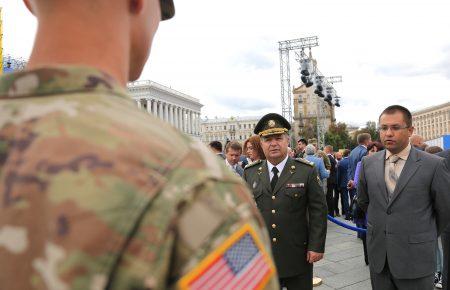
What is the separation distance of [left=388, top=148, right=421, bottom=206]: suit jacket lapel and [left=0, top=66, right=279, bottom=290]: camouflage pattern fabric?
104 inches

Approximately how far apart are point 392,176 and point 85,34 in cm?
295

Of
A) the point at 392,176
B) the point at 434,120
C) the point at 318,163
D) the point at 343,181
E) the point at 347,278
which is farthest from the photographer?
the point at 434,120

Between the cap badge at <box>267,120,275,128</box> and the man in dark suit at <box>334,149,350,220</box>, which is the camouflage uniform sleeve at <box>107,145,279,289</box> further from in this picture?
the man in dark suit at <box>334,149,350,220</box>

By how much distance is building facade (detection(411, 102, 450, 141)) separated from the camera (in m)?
111

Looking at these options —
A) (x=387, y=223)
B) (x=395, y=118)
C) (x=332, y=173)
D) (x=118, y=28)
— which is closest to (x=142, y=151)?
(x=118, y=28)

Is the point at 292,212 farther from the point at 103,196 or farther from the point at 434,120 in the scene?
the point at 434,120

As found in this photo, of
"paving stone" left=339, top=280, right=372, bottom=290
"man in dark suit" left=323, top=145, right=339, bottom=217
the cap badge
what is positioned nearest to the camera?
the cap badge

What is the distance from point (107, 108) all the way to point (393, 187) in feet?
9.57

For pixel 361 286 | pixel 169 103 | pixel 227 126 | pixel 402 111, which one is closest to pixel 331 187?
pixel 361 286

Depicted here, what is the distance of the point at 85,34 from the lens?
72 cm

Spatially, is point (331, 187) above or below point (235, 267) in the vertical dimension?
below

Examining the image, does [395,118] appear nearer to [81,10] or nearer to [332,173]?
[81,10]

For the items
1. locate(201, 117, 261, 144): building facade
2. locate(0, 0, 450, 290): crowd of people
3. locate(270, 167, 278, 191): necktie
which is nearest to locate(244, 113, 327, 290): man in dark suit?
locate(270, 167, 278, 191): necktie

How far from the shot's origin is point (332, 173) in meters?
10.8
